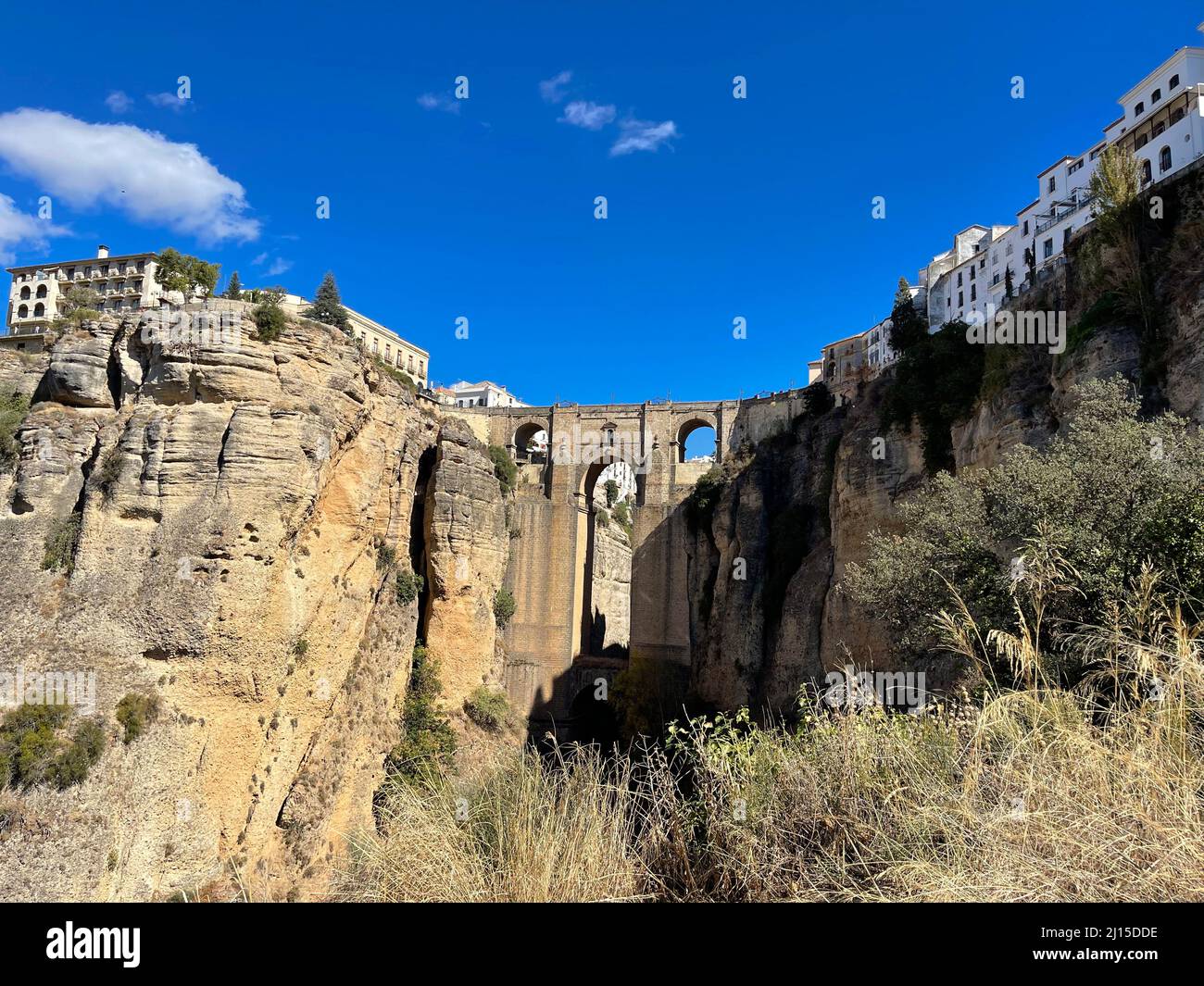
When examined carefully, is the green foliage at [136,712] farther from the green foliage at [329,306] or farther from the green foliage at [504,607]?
the green foliage at [329,306]

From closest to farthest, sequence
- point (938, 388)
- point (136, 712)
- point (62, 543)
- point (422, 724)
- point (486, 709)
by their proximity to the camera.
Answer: point (136, 712), point (62, 543), point (938, 388), point (422, 724), point (486, 709)

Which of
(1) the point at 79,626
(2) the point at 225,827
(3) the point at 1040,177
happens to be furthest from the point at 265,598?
(3) the point at 1040,177

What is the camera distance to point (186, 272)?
25250mm

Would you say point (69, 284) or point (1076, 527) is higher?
point (69, 284)

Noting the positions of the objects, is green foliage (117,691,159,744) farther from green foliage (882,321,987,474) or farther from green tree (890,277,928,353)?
green tree (890,277,928,353)

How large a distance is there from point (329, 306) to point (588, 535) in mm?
19960

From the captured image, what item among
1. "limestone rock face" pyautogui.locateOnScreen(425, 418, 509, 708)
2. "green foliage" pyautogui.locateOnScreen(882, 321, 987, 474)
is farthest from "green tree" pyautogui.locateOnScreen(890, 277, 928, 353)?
"limestone rock face" pyautogui.locateOnScreen(425, 418, 509, 708)

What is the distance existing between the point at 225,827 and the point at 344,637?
17.0ft

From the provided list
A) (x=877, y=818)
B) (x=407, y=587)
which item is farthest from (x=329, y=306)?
(x=877, y=818)

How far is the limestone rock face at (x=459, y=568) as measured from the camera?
26.2 m

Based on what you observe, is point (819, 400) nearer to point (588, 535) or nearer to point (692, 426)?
point (692, 426)

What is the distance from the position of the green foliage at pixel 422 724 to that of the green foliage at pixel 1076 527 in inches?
575

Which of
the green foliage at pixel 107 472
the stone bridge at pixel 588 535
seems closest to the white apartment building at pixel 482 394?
the stone bridge at pixel 588 535

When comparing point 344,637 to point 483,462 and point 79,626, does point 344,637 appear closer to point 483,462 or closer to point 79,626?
point 79,626
